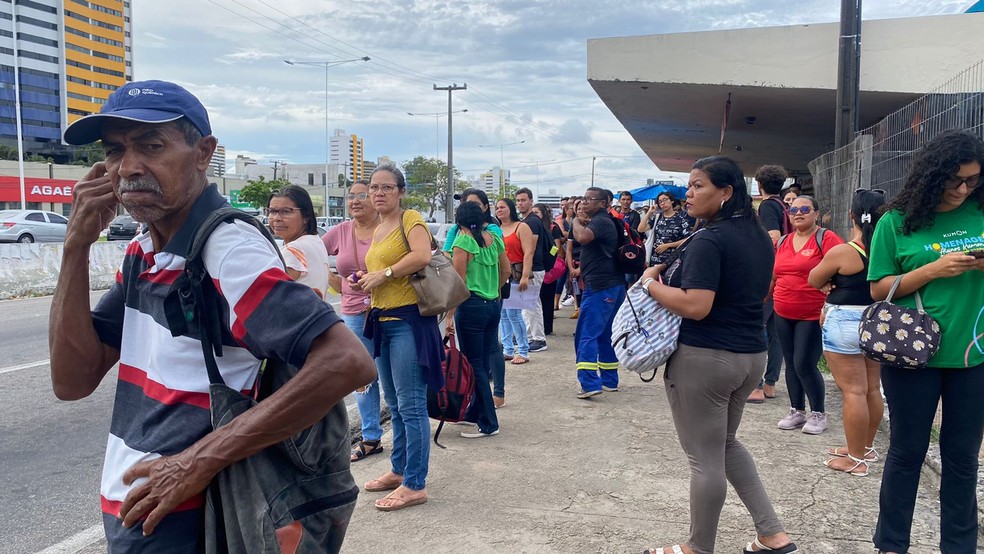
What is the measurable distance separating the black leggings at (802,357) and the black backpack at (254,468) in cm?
475

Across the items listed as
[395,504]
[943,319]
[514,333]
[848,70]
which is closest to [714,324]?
[943,319]

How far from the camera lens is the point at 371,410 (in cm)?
532

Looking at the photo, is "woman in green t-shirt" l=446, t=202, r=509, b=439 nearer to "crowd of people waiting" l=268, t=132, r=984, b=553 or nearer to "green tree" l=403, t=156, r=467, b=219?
"crowd of people waiting" l=268, t=132, r=984, b=553

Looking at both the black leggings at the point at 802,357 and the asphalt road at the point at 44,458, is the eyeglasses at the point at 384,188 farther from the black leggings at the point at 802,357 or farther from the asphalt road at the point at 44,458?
the black leggings at the point at 802,357

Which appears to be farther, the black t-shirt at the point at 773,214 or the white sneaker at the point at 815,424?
the black t-shirt at the point at 773,214

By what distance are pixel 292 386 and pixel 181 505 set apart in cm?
39

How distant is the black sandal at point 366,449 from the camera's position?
209 inches

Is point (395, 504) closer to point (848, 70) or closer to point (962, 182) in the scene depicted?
point (962, 182)

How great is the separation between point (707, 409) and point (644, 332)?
0.45 m

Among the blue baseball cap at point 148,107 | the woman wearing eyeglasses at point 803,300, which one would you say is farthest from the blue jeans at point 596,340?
the blue baseball cap at point 148,107

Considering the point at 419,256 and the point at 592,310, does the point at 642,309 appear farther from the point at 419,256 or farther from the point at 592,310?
the point at 592,310

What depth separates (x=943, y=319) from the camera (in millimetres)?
3424

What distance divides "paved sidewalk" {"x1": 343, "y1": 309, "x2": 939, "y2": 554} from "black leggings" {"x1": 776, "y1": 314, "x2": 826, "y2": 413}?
12.3 inches

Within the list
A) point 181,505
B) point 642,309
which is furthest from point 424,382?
point 181,505
